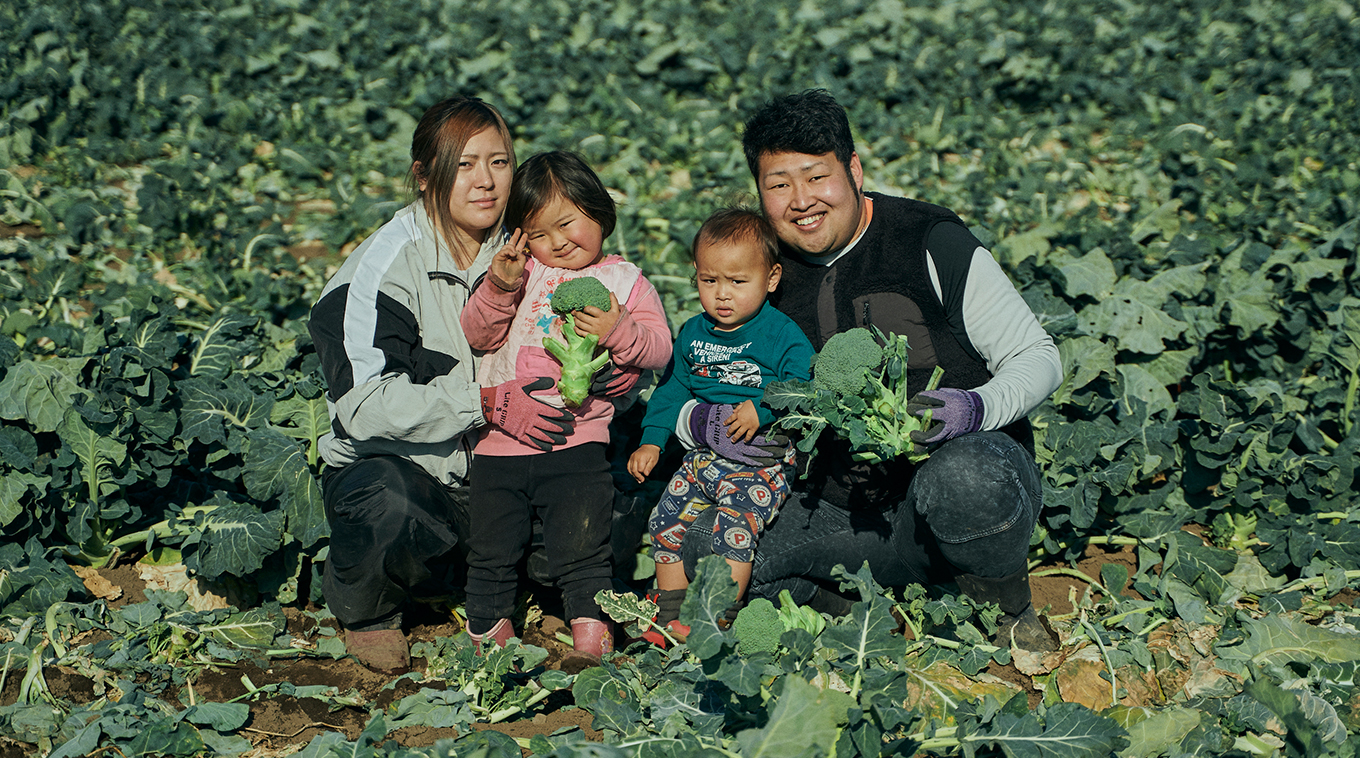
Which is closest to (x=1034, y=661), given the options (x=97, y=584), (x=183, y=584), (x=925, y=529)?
(x=925, y=529)

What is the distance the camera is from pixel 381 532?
3.16 metres

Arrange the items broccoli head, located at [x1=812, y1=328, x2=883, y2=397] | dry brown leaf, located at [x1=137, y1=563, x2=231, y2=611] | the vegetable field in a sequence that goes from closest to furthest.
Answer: the vegetable field
broccoli head, located at [x1=812, y1=328, x2=883, y2=397]
dry brown leaf, located at [x1=137, y1=563, x2=231, y2=611]

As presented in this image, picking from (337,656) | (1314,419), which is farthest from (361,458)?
(1314,419)

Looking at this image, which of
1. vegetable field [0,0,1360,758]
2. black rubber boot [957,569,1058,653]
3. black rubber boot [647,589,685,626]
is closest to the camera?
vegetable field [0,0,1360,758]

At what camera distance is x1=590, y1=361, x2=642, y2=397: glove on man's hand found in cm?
335

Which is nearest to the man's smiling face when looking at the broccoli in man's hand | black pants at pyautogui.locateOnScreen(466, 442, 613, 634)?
the broccoli in man's hand

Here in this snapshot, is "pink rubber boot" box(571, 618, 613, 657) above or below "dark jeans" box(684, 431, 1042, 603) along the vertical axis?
below

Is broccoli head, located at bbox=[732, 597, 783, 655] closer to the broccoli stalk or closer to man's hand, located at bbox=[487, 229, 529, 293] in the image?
the broccoli stalk

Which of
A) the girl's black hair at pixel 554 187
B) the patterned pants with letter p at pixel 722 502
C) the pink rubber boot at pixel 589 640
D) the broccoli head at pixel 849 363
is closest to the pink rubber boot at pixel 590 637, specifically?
the pink rubber boot at pixel 589 640

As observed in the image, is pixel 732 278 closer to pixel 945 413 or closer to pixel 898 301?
pixel 898 301

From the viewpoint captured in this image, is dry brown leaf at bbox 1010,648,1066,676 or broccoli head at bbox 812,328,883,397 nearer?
broccoli head at bbox 812,328,883,397

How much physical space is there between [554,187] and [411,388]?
2.60 feet

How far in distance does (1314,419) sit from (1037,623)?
5.53 ft

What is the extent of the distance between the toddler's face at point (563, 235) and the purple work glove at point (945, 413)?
46.3 inches
